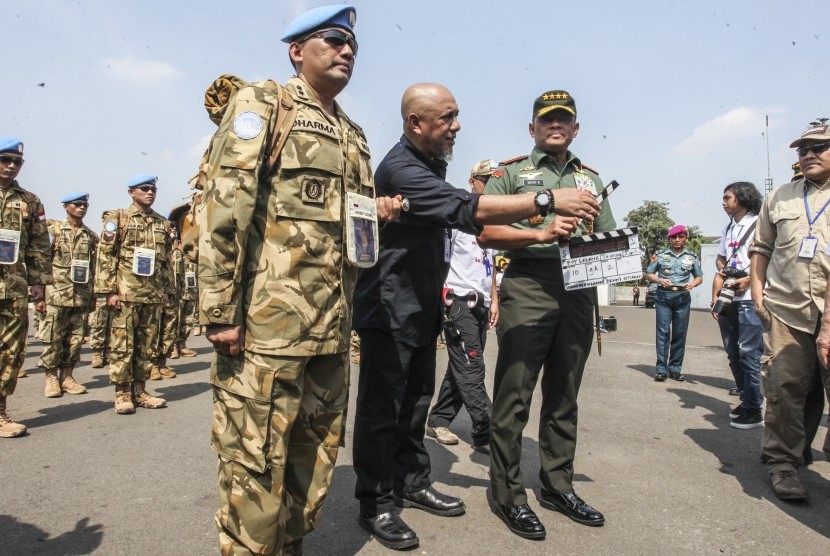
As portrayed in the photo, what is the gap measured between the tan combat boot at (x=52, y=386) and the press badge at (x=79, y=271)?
3.93 feet

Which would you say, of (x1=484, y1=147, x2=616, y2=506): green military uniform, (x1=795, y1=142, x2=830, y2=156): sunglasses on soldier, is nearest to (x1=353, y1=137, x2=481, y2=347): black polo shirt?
(x1=484, y1=147, x2=616, y2=506): green military uniform

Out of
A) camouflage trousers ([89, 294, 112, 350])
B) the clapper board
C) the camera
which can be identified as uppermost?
the clapper board

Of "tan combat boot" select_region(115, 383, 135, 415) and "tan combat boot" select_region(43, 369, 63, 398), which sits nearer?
"tan combat boot" select_region(115, 383, 135, 415)

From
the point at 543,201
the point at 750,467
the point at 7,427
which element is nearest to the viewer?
the point at 543,201

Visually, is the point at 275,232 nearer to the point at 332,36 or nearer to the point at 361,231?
the point at 361,231

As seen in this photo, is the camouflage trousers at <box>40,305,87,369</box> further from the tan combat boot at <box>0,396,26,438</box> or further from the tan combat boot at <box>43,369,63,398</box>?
the tan combat boot at <box>0,396,26,438</box>

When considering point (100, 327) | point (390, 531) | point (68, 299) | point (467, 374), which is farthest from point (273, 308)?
point (100, 327)

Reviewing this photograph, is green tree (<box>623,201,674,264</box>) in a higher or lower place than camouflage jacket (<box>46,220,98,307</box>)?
higher

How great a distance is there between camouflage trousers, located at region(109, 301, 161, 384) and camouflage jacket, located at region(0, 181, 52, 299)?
0.80 metres

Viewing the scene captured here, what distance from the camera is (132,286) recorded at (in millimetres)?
6289

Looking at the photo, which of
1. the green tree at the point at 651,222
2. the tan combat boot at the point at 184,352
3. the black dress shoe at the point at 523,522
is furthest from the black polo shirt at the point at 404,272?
the green tree at the point at 651,222

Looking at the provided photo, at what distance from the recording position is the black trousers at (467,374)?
4691mm

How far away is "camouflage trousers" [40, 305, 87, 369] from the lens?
22.4 feet

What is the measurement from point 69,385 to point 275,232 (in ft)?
20.0
